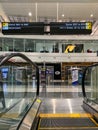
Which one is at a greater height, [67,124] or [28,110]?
[28,110]

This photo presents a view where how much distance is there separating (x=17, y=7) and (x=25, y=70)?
910cm

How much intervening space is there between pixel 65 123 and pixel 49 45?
1059 inches

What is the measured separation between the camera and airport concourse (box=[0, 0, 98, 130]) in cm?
535

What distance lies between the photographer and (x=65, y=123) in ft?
18.4

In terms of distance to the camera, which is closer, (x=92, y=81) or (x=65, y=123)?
(x=65, y=123)

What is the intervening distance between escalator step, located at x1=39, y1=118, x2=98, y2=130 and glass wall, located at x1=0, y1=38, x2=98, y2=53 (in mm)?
24575

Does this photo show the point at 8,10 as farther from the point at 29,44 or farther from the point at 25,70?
the point at 29,44

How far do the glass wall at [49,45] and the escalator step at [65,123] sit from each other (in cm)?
2457

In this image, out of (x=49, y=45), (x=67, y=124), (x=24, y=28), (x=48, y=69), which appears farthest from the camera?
(x=48, y=69)

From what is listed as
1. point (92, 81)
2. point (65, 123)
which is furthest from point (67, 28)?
point (65, 123)

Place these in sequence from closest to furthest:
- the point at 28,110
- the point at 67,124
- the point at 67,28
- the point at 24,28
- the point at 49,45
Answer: the point at 28,110
the point at 67,124
the point at 67,28
the point at 24,28
the point at 49,45

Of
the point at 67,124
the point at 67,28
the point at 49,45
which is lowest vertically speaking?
the point at 67,124

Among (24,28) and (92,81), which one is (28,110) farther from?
(24,28)

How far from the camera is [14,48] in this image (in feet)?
102
